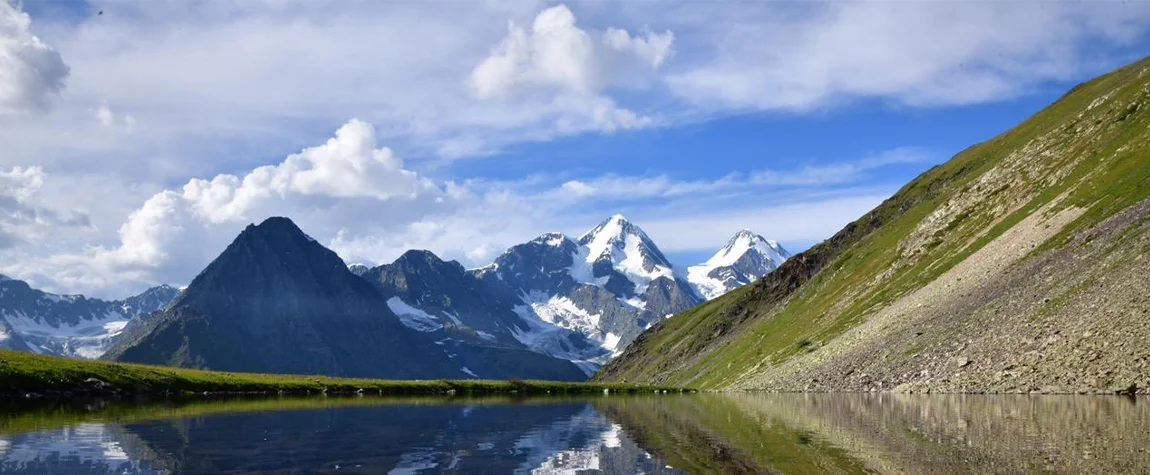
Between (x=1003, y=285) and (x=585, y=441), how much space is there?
243ft

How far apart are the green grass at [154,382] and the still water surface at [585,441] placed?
10.4m

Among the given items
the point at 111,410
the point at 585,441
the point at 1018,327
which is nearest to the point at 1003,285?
the point at 1018,327

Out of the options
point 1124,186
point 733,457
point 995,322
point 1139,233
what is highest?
point 1124,186

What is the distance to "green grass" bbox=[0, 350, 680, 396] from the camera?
64.3 m

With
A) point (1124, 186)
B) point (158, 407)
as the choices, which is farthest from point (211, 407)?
point (1124, 186)

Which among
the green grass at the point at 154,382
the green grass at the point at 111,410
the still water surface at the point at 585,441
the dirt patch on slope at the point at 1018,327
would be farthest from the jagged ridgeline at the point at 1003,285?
the green grass at the point at 111,410

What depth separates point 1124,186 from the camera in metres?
105

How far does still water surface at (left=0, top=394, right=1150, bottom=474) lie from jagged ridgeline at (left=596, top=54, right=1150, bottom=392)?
1431 cm

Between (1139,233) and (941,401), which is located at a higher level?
(1139,233)

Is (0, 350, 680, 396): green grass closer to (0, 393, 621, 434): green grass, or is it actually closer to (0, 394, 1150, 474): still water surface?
(0, 393, 621, 434): green grass

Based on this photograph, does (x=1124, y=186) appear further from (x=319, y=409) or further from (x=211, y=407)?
(x=211, y=407)

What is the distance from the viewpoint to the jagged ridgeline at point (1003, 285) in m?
70.9

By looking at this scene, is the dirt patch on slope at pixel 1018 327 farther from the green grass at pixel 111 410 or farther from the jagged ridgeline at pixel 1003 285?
the green grass at pixel 111 410

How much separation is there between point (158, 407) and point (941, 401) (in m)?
57.1
